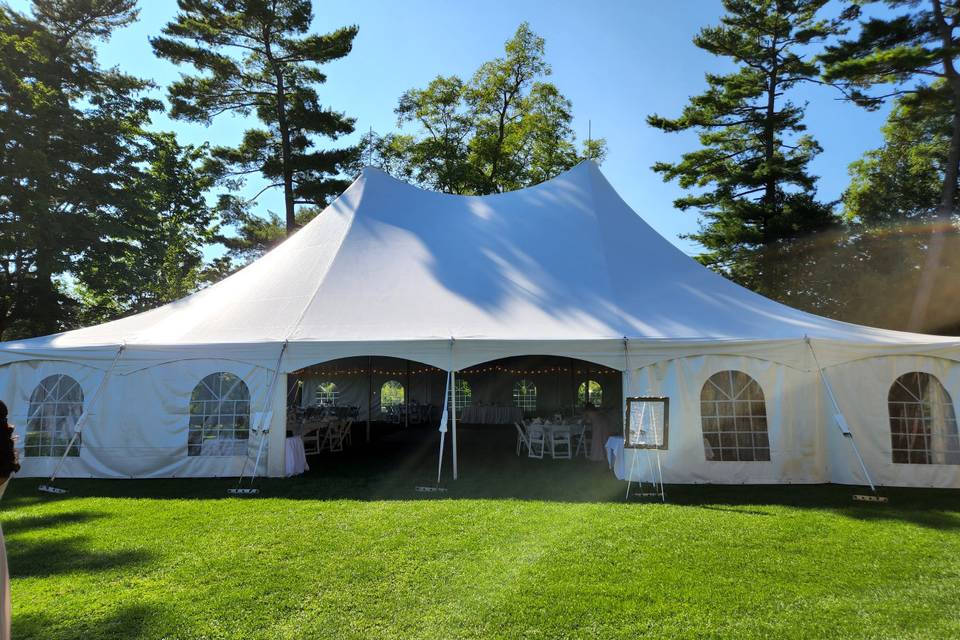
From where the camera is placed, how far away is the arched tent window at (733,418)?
6961mm

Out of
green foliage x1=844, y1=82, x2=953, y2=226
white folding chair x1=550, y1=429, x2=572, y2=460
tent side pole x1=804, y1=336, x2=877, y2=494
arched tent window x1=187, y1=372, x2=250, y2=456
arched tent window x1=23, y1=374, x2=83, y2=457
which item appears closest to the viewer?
tent side pole x1=804, y1=336, x2=877, y2=494

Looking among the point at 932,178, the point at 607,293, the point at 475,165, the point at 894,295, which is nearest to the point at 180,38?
the point at 475,165

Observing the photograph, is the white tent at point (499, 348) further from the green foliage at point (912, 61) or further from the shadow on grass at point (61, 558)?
the green foliage at point (912, 61)

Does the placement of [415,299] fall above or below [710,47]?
below

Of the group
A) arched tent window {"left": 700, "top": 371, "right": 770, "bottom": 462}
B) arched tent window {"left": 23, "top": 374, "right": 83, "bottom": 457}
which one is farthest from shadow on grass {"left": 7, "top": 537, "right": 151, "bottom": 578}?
arched tent window {"left": 700, "top": 371, "right": 770, "bottom": 462}

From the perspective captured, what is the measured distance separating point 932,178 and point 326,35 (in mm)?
19909

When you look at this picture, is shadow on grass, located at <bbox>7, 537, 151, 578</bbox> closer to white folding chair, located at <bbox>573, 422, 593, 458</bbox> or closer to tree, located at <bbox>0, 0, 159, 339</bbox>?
white folding chair, located at <bbox>573, 422, 593, 458</bbox>

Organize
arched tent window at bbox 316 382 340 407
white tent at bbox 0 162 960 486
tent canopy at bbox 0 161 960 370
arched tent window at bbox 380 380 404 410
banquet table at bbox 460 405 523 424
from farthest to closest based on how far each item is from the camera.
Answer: arched tent window at bbox 380 380 404 410, arched tent window at bbox 316 382 340 407, banquet table at bbox 460 405 523 424, tent canopy at bbox 0 161 960 370, white tent at bbox 0 162 960 486

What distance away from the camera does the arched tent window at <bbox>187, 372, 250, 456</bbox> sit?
7.48 meters

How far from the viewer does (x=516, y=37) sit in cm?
2278

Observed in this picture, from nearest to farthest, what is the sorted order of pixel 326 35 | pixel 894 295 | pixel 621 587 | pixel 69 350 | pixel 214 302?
pixel 621 587 → pixel 69 350 → pixel 214 302 → pixel 894 295 → pixel 326 35

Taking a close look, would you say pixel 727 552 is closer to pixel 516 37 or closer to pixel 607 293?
A: pixel 607 293

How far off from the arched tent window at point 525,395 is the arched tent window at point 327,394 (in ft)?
18.1

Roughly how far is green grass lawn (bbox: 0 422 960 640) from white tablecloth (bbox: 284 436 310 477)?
3.09ft
